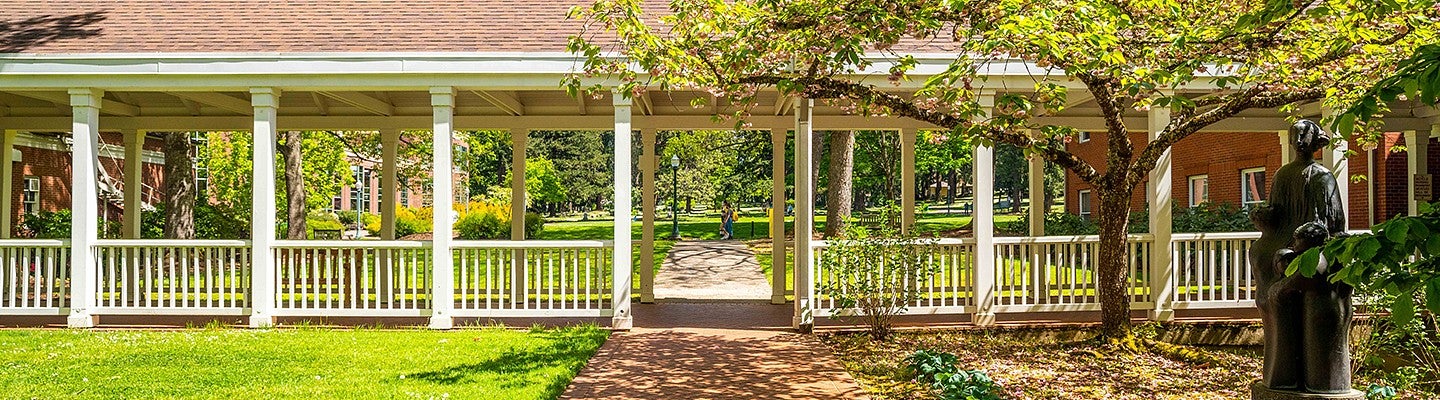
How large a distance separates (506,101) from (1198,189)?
15727 millimetres

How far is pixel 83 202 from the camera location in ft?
31.6

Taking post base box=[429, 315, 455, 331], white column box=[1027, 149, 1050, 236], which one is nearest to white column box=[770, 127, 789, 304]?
white column box=[1027, 149, 1050, 236]

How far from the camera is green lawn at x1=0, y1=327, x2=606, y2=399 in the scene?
21.1 ft

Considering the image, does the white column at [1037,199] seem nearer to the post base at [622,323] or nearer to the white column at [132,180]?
the post base at [622,323]

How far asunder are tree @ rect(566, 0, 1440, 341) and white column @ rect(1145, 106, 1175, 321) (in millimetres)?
Answer: 1634

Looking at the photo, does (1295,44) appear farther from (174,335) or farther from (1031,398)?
(174,335)

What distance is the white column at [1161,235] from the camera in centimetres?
971

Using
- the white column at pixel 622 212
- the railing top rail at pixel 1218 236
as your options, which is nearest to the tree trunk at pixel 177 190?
the white column at pixel 622 212

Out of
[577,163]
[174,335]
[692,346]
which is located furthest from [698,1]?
[577,163]

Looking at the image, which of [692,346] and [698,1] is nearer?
[698,1]

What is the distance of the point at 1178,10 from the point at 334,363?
21.2 feet

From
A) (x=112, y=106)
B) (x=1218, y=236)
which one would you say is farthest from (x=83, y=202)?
(x=1218, y=236)

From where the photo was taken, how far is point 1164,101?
616 cm

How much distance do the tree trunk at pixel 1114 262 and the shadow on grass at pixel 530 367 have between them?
429 centimetres
